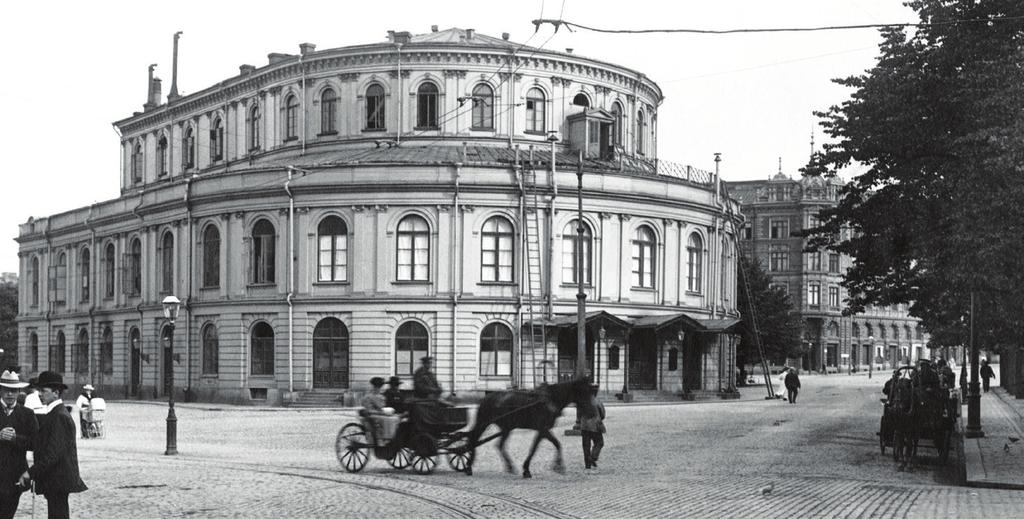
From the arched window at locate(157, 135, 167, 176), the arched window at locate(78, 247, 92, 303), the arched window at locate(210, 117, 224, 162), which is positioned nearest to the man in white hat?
the arched window at locate(210, 117, 224, 162)

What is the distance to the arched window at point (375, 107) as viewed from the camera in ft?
187

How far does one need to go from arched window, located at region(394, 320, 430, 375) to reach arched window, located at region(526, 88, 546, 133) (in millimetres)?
11877

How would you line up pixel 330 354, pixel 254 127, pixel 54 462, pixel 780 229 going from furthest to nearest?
1. pixel 780 229
2. pixel 254 127
3. pixel 330 354
4. pixel 54 462

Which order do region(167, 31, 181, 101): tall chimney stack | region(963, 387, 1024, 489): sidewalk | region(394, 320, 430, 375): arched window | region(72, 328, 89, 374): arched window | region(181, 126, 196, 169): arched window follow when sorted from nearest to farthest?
region(963, 387, 1024, 489): sidewalk, region(394, 320, 430, 375): arched window, region(72, 328, 89, 374): arched window, region(181, 126, 196, 169): arched window, region(167, 31, 181, 101): tall chimney stack

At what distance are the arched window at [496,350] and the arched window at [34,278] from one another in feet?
114

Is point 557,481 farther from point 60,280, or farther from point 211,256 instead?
point 60,280

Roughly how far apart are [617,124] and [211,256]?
65.8 ft

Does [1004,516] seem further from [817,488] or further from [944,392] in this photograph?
[944,392]

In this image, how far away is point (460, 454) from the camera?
20281mm

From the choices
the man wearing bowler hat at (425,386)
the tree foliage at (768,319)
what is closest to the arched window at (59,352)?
the tree foliage at (768,319)

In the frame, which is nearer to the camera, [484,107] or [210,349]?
[210,349]

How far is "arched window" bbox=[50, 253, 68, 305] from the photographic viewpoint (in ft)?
228

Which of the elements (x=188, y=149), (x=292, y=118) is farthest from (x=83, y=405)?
(x=188, y=149)

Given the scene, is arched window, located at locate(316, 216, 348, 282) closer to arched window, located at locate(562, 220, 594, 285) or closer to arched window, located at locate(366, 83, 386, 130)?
arched window, located at locate(366, 83, 386, 130)
